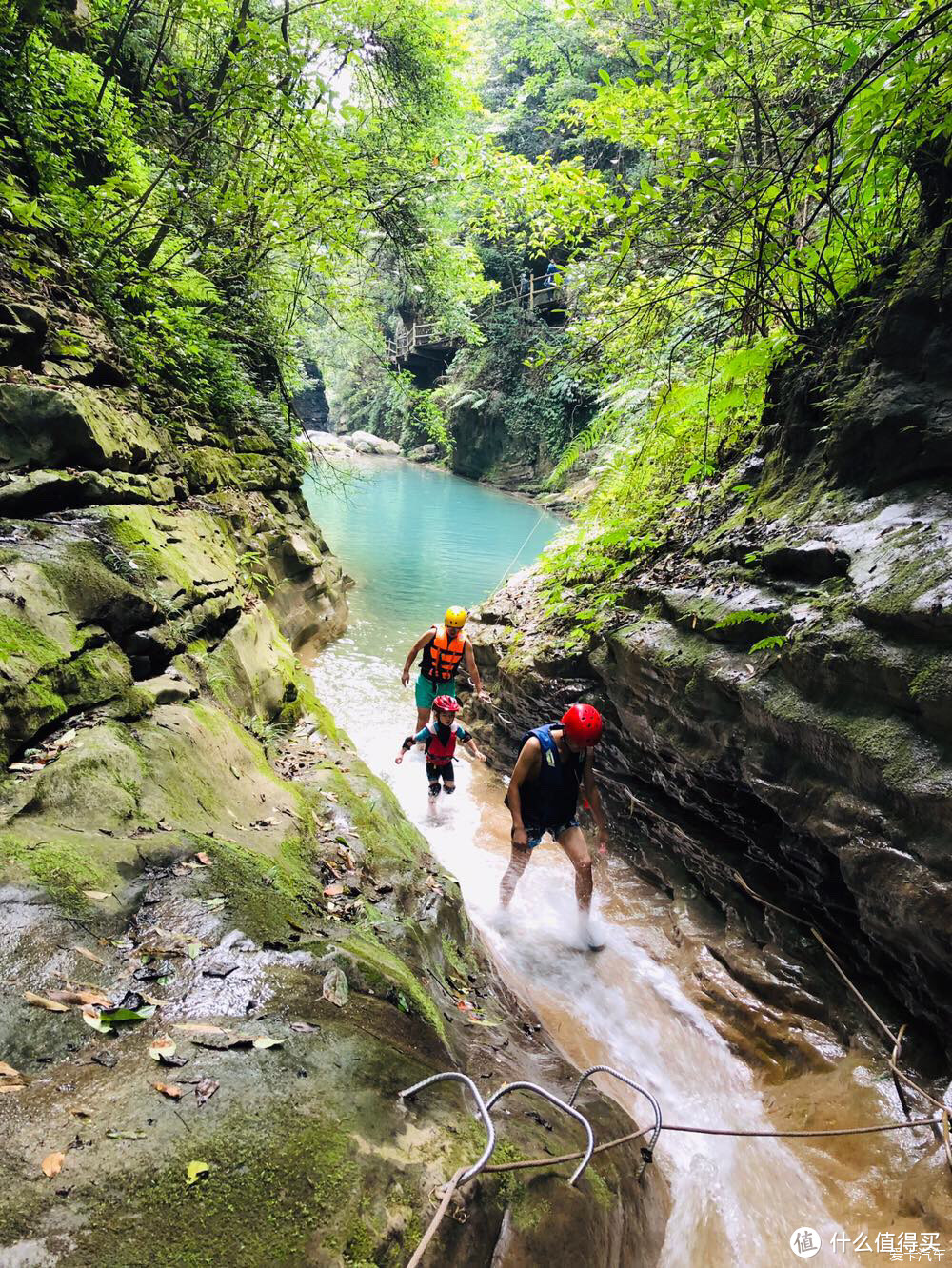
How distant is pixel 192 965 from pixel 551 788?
3505 mm

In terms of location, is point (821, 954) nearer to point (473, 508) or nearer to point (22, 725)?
point (22, 725)

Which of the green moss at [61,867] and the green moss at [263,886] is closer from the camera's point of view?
the green moss at [61,867]

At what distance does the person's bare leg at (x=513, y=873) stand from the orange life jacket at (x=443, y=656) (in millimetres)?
2967

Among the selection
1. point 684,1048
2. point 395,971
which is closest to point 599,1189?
point 395,971

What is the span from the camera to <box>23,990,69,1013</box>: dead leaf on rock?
193 centimetres

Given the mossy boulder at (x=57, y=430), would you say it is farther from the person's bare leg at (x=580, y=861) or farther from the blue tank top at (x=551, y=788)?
the person's bare leg at (x=580, y=861)

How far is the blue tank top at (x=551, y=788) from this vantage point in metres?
5.30

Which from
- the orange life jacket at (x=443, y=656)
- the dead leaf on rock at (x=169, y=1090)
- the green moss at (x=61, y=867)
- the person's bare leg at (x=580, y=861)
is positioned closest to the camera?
the dead leaf on rock at (x=169, y=1090)

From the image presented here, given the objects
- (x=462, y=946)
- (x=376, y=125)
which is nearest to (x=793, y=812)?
(x=462, y=946)

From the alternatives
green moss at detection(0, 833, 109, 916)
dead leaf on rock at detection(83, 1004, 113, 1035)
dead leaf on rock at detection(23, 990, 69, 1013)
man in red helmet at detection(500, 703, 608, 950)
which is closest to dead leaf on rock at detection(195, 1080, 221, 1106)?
dead leaf on rock at detection(83, 1004, 113, 1035)

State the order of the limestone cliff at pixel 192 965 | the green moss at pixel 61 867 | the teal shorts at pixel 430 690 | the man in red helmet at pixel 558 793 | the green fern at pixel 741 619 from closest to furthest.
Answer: the limestone cliff at pixel 192 965 → the green moss at pixel 61 867 → the green fern at pixel 741 619 → the man in red helmet at pixel 558 793 → the teal shorts at pixel 430 690

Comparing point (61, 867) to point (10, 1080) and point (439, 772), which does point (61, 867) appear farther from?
point (439, 772)

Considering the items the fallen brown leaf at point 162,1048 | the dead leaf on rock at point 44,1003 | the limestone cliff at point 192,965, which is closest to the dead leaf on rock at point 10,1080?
the limestone cliff at point 192,965

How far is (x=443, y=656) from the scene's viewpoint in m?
8.20
